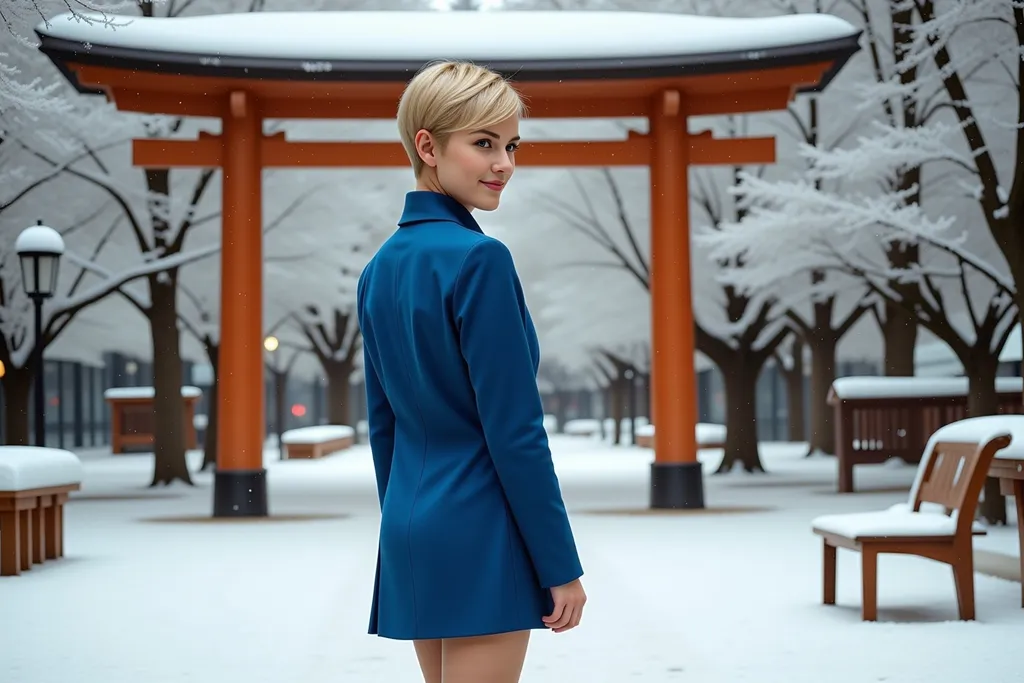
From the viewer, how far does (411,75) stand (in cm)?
1384

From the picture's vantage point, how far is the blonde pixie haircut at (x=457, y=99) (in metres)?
2.65

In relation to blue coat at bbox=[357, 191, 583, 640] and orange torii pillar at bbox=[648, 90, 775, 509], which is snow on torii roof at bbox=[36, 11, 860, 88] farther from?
blue coat at bbox=[357, 191, 583, 640]

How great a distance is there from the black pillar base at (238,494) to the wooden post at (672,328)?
460 centimetres

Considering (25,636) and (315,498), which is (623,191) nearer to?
(315,498)

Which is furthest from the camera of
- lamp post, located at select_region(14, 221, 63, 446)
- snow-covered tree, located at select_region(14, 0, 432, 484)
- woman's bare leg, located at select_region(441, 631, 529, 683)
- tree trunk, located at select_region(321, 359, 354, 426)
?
tree trunk, located at select_region(321, 359, 354, 426)

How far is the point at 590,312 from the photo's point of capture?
28422mm

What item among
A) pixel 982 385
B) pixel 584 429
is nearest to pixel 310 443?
pixel 982 385

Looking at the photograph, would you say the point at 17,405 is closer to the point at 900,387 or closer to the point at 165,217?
the point at 165,217

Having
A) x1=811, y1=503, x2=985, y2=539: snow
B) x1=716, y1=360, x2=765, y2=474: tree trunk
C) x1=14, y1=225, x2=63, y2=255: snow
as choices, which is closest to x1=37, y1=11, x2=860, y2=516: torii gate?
x1=14, y1=225, x2=63, y2=255: snow

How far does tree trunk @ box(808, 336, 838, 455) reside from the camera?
2675 centimetres

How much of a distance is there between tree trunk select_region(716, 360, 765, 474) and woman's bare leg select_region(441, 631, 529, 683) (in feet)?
67.5

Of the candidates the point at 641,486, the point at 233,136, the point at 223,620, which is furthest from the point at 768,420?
the point at 223,620

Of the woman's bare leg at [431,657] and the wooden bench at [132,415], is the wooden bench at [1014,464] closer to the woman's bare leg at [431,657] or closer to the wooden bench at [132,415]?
the woman's bare leg at [431,657]

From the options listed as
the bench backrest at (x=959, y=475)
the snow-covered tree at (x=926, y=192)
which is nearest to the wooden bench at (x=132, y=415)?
the snow-covered tree at (x=926, y=192)
